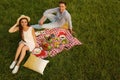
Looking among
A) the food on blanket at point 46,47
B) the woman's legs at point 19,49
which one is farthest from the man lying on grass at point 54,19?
the woman's legs at point 19,49

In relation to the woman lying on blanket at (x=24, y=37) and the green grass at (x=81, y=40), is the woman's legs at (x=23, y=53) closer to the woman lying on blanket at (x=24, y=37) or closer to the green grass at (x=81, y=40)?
the woman lying on blanket at (x=24, y=37)

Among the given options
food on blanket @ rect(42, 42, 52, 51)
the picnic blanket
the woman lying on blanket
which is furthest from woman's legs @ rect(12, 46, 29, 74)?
food on blanket @ rect(42, 42, 52, 51)

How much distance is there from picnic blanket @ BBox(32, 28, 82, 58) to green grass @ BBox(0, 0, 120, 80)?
240 millimetres

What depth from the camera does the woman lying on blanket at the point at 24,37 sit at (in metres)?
8.87

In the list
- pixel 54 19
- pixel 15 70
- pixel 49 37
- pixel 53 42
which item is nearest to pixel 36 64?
pixel 15 70

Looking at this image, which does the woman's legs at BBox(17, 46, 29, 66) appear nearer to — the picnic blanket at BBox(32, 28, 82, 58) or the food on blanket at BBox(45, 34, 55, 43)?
the picnic blanket at BBox(32, 28, 82, 58)

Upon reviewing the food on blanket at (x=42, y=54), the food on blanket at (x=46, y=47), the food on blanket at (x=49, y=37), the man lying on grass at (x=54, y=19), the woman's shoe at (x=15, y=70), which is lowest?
the woman's shoe at (x=15, y=70)

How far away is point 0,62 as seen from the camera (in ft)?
29.2

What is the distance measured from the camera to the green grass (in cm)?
863

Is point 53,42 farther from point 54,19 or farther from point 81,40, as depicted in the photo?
point 54,19

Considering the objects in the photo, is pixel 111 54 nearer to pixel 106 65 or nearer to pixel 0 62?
pixel 106 65

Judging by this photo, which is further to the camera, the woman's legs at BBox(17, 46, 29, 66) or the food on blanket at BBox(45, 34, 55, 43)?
the food on blanket at BBox(45, 34, 55, 43)

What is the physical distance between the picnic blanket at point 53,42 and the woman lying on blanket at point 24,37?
31cm

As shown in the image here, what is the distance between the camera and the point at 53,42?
9703 millimetres
